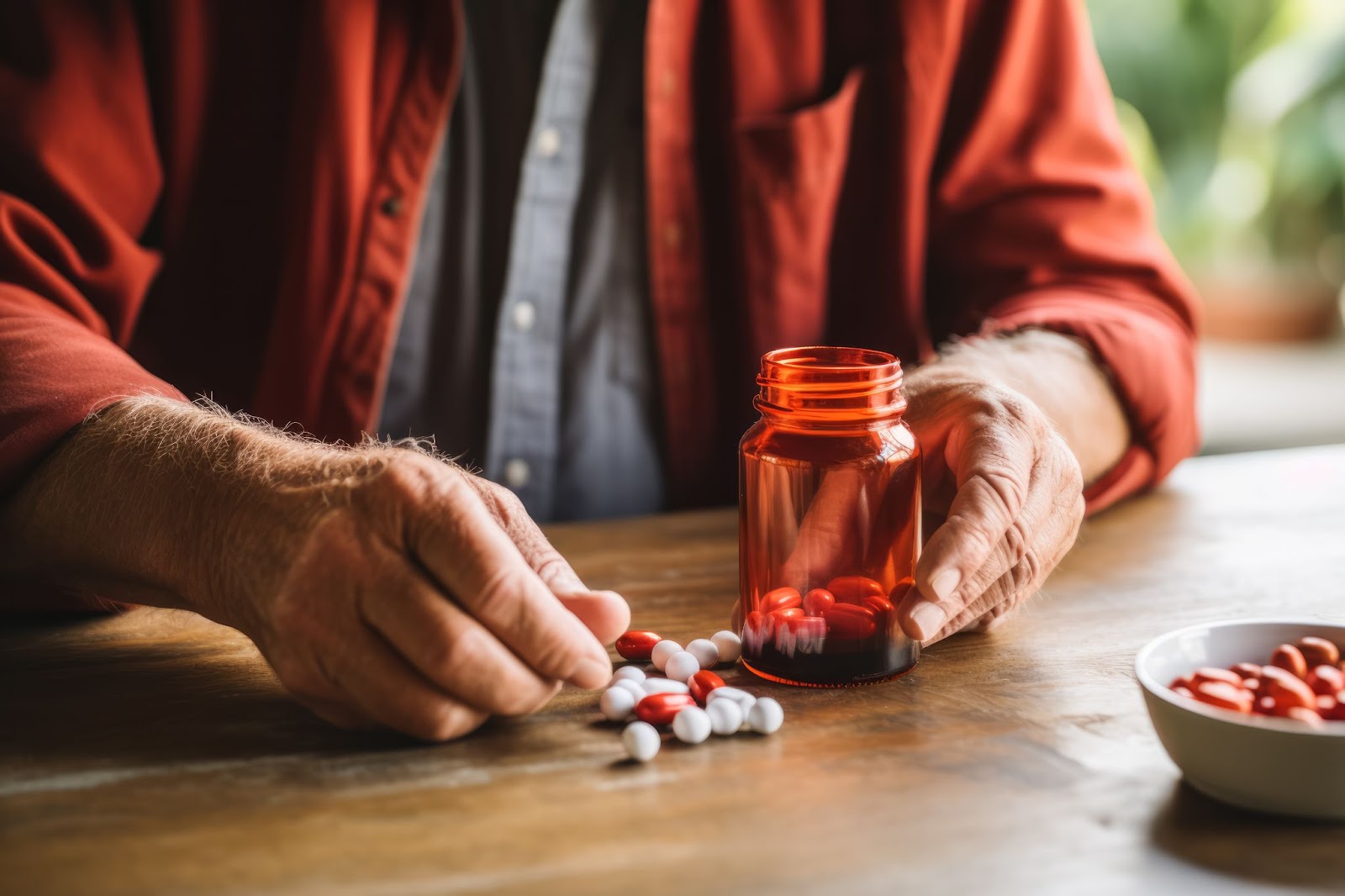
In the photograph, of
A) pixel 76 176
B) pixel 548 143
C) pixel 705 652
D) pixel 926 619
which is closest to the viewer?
pixel 926 619

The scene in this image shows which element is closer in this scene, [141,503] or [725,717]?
[725,717]

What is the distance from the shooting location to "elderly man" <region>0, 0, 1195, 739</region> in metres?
1.38

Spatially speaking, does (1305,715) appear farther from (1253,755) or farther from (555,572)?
(555,572)

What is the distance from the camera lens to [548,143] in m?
1.73

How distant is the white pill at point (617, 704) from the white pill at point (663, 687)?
2 centimetres

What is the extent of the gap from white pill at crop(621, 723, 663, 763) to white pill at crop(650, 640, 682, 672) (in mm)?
169

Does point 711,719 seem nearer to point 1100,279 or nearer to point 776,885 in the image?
point 776,885

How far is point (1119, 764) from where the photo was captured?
0.89 metres

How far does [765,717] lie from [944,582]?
18cm

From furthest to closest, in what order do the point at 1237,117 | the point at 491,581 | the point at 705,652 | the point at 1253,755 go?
the point at 1237,117 < the point at 705,652 < the point at 491,581 < the point at 1253,755

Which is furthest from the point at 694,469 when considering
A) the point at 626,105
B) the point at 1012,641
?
the point at 1012,641

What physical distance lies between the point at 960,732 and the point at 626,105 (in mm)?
1121

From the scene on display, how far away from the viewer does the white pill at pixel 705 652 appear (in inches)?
43.4

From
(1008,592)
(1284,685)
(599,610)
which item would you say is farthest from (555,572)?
(1284,685)
